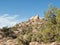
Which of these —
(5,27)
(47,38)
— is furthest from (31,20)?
(47,38)

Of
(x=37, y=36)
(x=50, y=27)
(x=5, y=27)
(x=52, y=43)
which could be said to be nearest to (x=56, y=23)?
(x=50, y=27)

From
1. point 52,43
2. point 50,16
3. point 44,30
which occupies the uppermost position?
point 50,16

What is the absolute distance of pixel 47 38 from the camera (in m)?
37.4

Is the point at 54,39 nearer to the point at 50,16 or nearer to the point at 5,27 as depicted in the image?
the point at 50,16

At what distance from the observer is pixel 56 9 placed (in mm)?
36656

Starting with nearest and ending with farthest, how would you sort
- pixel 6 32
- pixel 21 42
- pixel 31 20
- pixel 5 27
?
1. pixel 21 42
2. pixel 6 32
3. pixel 5 27
4. pixel 31 20

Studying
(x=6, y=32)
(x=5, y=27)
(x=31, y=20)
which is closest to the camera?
(x=6, y=32)

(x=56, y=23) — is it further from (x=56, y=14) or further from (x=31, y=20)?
(x=31, y=20)

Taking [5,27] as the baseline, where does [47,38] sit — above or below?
below

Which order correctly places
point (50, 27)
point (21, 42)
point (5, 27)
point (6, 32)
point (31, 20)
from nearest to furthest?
point (50, 27) < point (21, 42) < point (6, 32) < point (5, 27) < point (31, 20)

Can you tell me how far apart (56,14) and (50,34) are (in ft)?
11.7

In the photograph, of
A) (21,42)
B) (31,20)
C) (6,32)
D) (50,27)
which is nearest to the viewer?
(50,27)

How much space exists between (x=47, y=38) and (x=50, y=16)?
3.89 meters

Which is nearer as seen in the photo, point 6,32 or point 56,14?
point 56,14
